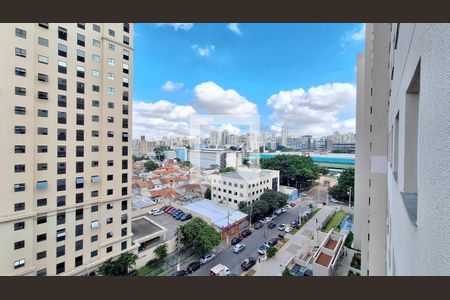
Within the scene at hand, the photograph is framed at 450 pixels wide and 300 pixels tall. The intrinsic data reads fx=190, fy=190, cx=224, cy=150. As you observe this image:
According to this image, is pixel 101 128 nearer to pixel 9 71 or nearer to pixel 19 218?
pixel 9 71

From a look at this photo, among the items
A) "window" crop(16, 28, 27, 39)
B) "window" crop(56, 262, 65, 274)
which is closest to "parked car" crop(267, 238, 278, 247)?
"window" crop(56, 262, 65, 274)

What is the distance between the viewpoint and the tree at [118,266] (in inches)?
183

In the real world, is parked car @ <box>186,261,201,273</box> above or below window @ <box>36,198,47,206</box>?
below

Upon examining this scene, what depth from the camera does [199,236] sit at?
5594 mm

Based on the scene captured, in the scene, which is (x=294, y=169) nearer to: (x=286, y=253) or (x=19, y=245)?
(x=286, y=253)

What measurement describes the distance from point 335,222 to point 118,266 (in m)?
8.42

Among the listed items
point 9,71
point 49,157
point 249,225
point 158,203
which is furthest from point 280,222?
point 9,71

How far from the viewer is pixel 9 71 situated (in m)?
3.63

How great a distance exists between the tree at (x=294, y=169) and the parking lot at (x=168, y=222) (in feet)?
26.7

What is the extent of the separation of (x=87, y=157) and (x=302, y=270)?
6212 mm

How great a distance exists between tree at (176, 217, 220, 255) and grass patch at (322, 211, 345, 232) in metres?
4.84

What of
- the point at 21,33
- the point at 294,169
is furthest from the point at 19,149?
the point at 294,169

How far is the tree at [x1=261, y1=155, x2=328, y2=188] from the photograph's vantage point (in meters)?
13.0

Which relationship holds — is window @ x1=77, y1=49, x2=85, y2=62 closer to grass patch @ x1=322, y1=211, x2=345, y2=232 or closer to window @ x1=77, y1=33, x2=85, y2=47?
window @ x1=77, y1=33, x2=85, y2=47
